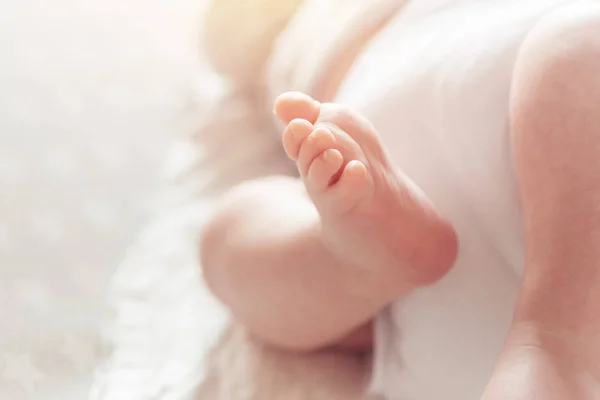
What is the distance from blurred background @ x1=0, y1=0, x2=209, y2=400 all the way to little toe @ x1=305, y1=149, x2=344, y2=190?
12.8 inches

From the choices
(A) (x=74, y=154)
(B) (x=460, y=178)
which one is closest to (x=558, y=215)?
(B) (x=460, y=178)

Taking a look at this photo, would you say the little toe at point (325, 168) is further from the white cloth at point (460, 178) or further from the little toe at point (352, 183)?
the white cloth at point (460, 178)

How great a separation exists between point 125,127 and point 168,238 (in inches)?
9.2

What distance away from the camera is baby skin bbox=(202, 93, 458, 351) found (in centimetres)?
44

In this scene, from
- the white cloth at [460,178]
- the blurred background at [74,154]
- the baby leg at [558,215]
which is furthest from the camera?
Result: the blurred background at [74,154]

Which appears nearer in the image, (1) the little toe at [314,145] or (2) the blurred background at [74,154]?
(1) the little toe at [314,145]

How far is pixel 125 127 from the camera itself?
906mm

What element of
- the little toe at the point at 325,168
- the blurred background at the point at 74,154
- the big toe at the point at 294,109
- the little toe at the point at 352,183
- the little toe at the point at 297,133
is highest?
the blurred background at the point at 74,154

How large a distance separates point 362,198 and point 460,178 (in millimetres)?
99

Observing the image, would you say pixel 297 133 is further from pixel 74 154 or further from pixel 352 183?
pixel 74 154

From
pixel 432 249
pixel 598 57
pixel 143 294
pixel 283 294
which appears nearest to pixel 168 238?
pixel 143 294

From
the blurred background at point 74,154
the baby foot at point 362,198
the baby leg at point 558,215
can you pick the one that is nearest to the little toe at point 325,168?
the baby foot at point 362,198

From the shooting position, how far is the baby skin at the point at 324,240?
1.46ft

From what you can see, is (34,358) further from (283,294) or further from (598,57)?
(598,57)
